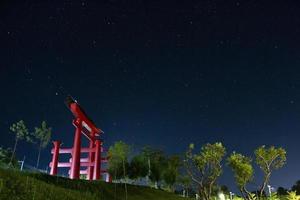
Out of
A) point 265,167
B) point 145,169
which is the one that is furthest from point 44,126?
point 265,167

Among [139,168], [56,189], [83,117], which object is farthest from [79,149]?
[56,189]

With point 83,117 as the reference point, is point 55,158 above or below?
below

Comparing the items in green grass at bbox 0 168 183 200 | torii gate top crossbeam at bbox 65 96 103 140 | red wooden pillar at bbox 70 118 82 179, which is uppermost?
torii gate top crossbeam at bbox 65 96 103 140

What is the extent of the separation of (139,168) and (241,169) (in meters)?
19.9

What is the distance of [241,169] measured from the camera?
29344 millimetres

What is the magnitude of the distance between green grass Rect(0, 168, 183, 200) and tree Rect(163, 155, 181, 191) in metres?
12.0

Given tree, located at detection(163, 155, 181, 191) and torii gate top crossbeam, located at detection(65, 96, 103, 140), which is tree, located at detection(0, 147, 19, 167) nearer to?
torii gate top crossbeam, located at detection(65, 96, 103, 140)

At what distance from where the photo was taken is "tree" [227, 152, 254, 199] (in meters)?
29.1

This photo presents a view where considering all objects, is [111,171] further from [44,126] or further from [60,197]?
[60,197]

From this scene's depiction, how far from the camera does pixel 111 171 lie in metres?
44.6

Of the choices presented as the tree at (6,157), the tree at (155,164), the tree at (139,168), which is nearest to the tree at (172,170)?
the tree at (155,164)

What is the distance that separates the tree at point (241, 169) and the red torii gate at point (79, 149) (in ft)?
46.5

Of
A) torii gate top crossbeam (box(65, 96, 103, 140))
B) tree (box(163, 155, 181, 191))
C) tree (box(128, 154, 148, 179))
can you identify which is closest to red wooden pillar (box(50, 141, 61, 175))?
torii gate top crossbeam (box(65, 96, 103, 140))

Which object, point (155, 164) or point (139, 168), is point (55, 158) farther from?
point (155, 164)
